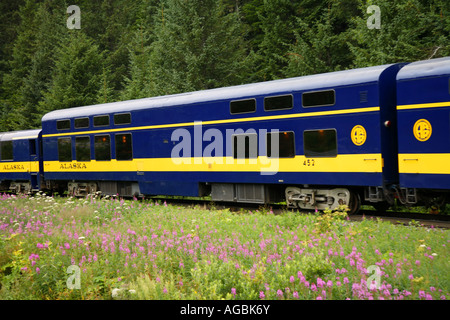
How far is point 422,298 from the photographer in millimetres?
4898

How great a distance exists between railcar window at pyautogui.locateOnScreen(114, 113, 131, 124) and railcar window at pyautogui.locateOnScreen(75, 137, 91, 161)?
74.1 inches

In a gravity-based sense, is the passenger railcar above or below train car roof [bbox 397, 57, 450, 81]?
below

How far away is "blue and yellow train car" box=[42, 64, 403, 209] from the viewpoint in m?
10.8

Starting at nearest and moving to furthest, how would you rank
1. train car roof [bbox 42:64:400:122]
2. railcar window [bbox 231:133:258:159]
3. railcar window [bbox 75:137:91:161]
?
1. train car roof [bbox 42:64:400:122]
2. railcar window [bbox 231:133:258:159]
3. railcar window [bbox 75:137:91:161]

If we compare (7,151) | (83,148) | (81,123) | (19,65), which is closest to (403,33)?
(81,123)

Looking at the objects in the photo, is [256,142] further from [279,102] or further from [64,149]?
[64,149]

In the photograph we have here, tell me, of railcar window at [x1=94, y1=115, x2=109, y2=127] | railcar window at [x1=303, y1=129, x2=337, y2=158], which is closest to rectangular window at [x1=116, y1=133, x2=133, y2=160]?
railcar window at [x1=94, y1=115, x2=109, y2=127]

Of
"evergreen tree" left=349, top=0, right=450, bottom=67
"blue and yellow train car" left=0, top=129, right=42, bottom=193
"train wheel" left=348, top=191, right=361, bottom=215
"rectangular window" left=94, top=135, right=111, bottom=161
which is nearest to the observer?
"train wheel" left=348, top=191, right=361, bottom=215

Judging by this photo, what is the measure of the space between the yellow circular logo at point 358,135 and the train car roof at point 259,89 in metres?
1.10

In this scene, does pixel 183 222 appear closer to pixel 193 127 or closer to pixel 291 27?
pixel 193 127

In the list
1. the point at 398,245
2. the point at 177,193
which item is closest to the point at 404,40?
the point at 177,193

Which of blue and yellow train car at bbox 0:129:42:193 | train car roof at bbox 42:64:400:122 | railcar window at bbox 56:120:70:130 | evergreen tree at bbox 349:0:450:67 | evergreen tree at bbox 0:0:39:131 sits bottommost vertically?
blue and yellow train car at bbox 0:129:42:193

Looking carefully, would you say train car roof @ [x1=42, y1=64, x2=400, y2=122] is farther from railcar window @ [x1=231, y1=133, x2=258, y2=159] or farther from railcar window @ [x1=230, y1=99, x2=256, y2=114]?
railcar window @ [x1=231, y1=133, x2=258, y2=159]

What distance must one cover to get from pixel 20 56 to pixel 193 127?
35.4 metres
